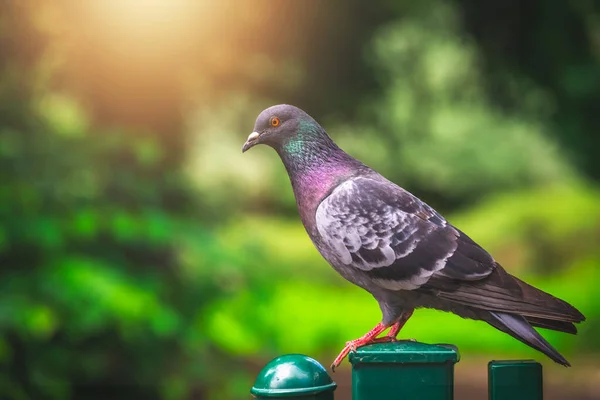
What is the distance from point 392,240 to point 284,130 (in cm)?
48

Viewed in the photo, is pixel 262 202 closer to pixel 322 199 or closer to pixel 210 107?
pixel 210 107

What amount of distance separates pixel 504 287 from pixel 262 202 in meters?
5.58

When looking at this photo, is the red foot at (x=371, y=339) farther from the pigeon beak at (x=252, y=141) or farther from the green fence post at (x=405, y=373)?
the pigeon beak at (x=252, y=141)

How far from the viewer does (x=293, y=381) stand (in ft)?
6.04

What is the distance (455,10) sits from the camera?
677cm

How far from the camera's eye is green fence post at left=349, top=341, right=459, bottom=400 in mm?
1858

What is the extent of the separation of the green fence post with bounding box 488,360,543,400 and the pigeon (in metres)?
0.08

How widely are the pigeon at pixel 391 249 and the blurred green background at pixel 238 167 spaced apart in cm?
272

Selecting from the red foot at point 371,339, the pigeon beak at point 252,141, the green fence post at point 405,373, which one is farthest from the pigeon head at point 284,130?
the green fence post at point 405,373

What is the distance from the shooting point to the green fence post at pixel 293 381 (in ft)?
6.01

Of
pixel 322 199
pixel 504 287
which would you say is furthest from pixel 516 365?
pixel 322 199

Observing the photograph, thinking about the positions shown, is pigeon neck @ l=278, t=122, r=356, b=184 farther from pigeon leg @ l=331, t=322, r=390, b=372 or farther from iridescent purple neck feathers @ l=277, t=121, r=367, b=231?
pigeon leg @ l=331, t=322, r=390, b=372

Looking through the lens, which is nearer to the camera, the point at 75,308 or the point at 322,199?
the point at 322,199

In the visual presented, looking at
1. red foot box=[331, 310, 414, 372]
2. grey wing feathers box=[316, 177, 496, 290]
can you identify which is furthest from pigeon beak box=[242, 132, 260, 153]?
red foot box=[331, 310, 414, 372]
